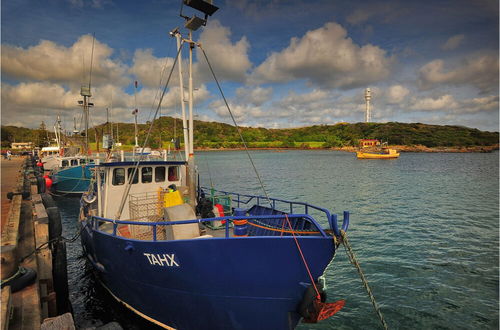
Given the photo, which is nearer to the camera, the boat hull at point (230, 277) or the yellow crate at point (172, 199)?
the boat hull at point (230, 277)

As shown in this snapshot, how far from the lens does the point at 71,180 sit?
102ft

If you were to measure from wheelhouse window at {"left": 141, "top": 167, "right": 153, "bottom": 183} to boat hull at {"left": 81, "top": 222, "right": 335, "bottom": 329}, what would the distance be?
3.61m

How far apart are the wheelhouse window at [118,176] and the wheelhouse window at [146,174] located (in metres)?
0.71

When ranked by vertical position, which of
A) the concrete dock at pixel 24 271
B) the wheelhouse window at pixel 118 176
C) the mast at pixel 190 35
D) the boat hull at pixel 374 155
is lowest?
the concrete dock at pixel 24 271

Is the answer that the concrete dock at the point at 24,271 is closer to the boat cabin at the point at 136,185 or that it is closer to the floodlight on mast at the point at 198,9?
the boat cabin at the point at 136,185

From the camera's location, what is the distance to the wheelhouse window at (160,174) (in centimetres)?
1102

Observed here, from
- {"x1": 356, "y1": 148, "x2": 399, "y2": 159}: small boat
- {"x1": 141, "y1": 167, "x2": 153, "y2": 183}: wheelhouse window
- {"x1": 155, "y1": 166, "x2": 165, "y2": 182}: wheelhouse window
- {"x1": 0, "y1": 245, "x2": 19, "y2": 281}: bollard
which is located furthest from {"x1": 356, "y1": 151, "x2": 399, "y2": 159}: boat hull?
{"x1": 0, "y1": 245, "x2": 19, "y2": 281}: bollard

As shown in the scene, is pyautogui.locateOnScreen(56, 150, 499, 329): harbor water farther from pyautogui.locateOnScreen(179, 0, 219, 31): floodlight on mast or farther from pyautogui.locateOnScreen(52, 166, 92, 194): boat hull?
pyautogui.locateOnScreen(52, 166, 92, 194): boat hull

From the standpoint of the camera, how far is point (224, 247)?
619cm

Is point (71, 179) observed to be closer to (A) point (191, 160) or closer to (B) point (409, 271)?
(A) point (191, 160)

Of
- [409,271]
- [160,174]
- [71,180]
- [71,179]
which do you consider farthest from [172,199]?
[71,180]

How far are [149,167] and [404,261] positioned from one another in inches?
473

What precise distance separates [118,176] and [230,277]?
6.49 meters

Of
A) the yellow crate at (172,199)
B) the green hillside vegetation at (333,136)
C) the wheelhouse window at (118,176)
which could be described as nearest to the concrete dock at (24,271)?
the wheelhouse window at (118,176)
